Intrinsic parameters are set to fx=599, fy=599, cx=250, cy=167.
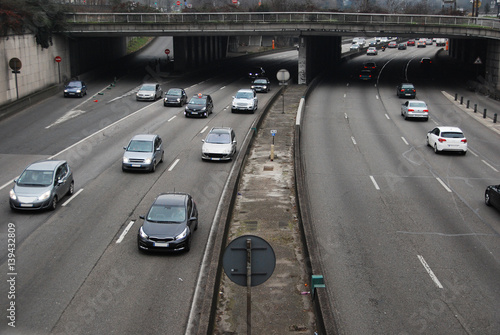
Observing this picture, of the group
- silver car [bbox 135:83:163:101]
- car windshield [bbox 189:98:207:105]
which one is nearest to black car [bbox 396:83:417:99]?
car windshield [bbox 189:98:207:105]

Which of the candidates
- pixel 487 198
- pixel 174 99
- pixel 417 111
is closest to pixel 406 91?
pixel 417 111

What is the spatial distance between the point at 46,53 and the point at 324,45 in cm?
3767

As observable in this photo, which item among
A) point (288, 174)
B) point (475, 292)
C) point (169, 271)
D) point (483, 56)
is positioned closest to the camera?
point (475, 292)

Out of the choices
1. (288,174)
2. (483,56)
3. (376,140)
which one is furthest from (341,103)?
(483,56)

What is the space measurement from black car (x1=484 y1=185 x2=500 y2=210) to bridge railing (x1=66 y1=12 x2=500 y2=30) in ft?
116

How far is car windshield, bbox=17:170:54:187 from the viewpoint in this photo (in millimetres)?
22094

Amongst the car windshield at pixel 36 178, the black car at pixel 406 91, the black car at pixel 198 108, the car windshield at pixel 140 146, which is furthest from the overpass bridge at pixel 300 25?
the car windshield at pixel 36 178

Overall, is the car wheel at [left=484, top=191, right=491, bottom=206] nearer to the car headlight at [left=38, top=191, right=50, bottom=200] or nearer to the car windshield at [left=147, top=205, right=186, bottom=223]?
the car windshield at [left=147, top=205, right=186, bottom=223]

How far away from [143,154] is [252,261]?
1893cm

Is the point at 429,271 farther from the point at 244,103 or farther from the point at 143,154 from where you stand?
the point at 244,103

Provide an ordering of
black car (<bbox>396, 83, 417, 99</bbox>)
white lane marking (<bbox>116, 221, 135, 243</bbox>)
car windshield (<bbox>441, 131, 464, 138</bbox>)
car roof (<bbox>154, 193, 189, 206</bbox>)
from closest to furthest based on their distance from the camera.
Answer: white lane marking (<bbox>116, 221, 135, 243</bbox>) < car roof (<bbox>154, 193, 189, 206</bbox>) < car windshield (<bbox>441, 131, 464, 138</bbox>) < black car (<bbox>396, 83, 417, 99</bbox>)

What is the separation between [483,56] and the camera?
73000mm

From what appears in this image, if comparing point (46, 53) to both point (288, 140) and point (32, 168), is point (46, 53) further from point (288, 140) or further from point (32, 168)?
point (32, 168)

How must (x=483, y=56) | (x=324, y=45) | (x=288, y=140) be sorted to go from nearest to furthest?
(x=288, y=140) → (x=483, y=56) → (x=324, y=45)
